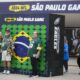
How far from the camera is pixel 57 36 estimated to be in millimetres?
15906

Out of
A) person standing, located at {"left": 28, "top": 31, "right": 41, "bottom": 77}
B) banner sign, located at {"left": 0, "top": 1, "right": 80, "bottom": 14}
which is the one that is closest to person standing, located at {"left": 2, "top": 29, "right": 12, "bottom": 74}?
person standing, located at {"left": 28, "top": 31, "right": 41, "bottom": 77}

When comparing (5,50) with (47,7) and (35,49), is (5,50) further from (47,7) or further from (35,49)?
(47,7)

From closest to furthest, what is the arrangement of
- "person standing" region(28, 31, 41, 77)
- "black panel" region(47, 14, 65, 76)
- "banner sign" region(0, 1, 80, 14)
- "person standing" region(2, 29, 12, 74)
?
"person standing" region(28, 31, 41, 77) < "black panel" region(47, 14, 65, 76) < "person standing" region(2, 29, 12, 74) < "banner sign" region(0, 1, 80, 14)

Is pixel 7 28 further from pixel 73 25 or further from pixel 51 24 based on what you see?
pixel 73 25

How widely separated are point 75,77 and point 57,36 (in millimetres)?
1713

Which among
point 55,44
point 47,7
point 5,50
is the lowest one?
point 5,50

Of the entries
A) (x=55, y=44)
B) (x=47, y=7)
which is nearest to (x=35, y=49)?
(x=55, y=44)

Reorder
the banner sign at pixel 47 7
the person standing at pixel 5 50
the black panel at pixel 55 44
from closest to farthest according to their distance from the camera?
the black panel at pixel 55 44 → the person standing at pixel 5 50 → the banner sign at pixel 47 7

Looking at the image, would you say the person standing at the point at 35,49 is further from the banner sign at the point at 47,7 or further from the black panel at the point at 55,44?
the banner sign at the point at 47,7

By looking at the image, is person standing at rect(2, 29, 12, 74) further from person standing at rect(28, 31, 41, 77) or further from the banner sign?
the banner sign

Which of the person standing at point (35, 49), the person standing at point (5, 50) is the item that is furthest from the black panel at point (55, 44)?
the person standing at point (5, 50)

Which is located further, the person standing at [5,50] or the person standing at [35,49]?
the person standing at [5,50]

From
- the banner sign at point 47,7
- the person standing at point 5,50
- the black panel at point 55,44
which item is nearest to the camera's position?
the black panel at point 55,44

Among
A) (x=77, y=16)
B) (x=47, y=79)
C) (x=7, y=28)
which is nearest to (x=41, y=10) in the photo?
(x=77, y=16)
